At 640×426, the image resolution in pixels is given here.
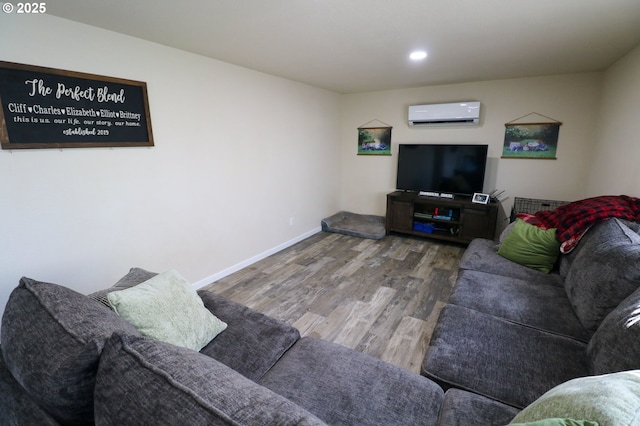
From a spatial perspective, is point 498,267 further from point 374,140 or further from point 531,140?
point 374,140

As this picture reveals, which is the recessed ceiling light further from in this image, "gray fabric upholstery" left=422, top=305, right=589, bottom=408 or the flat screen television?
"gray fabric upholstery" left=422, top=305, right=589, bottom=408

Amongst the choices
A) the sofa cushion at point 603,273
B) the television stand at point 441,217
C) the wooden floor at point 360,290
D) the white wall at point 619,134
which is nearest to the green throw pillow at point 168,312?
the wooden floor at point 360,290

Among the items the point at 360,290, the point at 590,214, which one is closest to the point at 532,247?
the point at 590,214

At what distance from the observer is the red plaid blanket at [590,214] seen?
2070mm

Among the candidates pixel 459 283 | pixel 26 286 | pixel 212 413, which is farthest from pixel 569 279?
pixel 26 286

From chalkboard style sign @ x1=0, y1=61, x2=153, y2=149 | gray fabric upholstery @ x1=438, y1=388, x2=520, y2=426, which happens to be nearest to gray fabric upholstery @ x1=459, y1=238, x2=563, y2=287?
gray fabric upholstery @ x1=438, y1=388, x2=520, y2=426

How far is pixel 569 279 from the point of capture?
195 cm

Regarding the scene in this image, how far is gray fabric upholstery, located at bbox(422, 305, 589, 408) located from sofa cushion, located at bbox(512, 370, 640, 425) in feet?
1.63

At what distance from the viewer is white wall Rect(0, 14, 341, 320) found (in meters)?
1.87

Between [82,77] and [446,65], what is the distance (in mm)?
3313

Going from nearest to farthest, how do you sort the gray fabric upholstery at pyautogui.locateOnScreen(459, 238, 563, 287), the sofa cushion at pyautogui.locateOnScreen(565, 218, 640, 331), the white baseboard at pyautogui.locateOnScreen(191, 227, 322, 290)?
the sofa cushion at pyautogui.locateOnScreen(565, 218, 640, 331) → the gray fabric upholstery at pyautogui.locateOnScreen(459, 238, 563, 287) → the white baseboard at pyautogui.locateOnScreen(191, 227, 322, 290)

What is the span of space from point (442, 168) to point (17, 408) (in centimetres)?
449

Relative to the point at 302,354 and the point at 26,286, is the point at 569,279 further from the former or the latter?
the point at 26,286

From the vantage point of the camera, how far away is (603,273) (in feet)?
5.32
